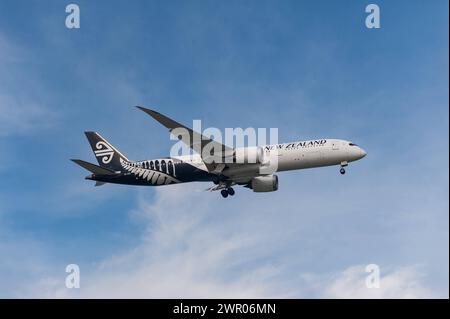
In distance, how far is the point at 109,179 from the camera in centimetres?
6962

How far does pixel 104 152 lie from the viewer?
73.4 metres

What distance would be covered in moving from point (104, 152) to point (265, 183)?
19308mm

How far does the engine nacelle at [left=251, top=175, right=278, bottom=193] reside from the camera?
71.1m

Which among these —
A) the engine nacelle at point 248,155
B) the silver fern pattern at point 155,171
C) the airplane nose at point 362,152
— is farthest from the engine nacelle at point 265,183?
the airplane nose at point 362,152

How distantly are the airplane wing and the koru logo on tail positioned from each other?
12.4 meters

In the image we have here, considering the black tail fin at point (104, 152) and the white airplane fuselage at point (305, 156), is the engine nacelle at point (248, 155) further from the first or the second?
the black tail fin at point (104, 152)

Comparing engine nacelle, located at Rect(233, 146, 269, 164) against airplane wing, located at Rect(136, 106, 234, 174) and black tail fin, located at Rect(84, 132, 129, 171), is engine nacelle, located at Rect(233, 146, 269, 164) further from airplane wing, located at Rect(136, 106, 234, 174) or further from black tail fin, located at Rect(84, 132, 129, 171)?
black tail fin, located at Rect(84, 132, 129, 171)

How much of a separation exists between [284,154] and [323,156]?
14.0 ft

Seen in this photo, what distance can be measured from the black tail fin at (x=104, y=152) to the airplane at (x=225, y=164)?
131 millimetres

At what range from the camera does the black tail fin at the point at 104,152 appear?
72050 mm

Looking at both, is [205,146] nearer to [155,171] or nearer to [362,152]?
[155,171]

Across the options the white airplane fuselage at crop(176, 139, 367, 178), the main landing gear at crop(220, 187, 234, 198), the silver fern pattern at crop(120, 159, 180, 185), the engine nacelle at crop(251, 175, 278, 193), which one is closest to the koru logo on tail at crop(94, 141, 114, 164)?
the silver fern pattern at crop(120, 159, 180, 185)
